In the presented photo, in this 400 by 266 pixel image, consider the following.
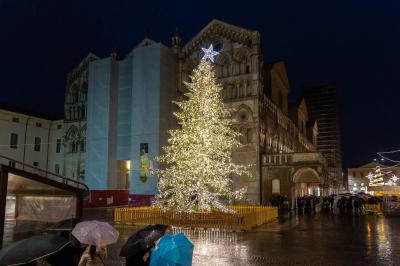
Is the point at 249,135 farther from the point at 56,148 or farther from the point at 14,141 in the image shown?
the point at 14,141

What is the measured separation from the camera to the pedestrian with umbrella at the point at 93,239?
6.19m

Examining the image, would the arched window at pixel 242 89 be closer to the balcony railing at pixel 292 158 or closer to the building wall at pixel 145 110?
the balcony railing at pixel 292 158

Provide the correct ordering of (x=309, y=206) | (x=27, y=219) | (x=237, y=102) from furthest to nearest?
(x=237, y=102), (x=309, y=206), (x=27, y=219)

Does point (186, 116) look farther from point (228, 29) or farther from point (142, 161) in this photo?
point (228, 29)

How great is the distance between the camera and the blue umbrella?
601cm

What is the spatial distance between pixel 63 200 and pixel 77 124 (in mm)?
42122

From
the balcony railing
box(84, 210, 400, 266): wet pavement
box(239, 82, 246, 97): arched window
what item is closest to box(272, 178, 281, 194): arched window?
the balcony railing

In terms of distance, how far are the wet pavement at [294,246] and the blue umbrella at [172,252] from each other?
6639 mm

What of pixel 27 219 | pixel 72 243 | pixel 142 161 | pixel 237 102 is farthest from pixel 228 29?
pixel 72 243

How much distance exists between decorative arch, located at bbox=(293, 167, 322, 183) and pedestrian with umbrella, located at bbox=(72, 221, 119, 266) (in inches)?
1422

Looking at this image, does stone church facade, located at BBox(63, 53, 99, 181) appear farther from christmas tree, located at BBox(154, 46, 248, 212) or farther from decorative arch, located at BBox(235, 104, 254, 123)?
christmas tree, located at BBox(154, 46, 248, 212)

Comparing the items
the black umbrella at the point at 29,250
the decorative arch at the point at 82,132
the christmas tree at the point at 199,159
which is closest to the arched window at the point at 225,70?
the christmas tree at the point at 199,159

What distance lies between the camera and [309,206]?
124ft

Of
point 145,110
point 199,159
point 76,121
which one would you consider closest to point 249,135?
point 145,110
